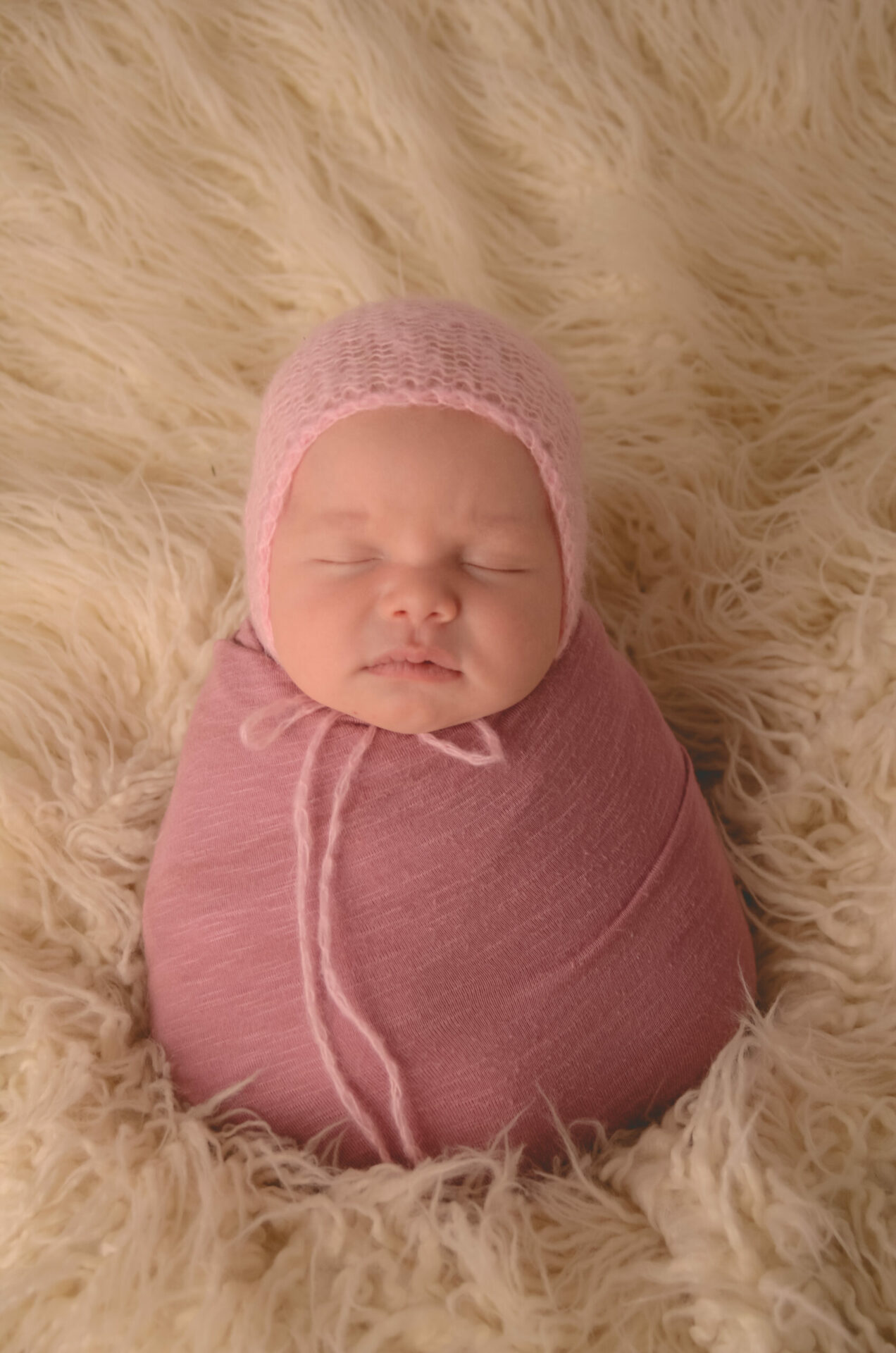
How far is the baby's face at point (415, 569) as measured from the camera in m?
0.85

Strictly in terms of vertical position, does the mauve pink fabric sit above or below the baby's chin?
below

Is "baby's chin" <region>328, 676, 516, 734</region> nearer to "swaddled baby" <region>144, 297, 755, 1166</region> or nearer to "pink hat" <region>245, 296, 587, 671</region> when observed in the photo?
"swaddled baby" <region>144, 297, 755, 1166</region>

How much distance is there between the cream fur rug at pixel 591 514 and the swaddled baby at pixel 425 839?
0.05 m

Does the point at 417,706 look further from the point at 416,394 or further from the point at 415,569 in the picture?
the point at 416,394

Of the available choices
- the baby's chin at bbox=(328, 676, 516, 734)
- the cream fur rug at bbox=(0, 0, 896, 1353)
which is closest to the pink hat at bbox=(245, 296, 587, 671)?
the baby's chin at bbox=(328, 676, 516, 734)

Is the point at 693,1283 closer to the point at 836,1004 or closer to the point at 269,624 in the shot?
the point at 836,1004

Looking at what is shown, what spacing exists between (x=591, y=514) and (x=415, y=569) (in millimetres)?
433

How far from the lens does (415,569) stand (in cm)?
85

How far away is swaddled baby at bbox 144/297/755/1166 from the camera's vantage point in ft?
2.77

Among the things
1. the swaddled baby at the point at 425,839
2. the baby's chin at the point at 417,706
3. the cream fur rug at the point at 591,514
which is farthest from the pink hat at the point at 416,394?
the cream fur rug at the point at 591,514

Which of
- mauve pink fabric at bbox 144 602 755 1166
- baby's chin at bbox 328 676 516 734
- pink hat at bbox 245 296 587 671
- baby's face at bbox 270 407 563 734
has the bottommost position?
mauve pink fabric at bbox 144 602 755 1166

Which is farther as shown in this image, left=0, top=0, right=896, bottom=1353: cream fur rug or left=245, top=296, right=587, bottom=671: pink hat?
left=245, top=296, right=587, bottom=671: pink hat

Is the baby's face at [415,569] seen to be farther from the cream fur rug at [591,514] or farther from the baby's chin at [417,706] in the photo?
the cream fur rug at [591,514]

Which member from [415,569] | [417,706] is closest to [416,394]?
[415,569]
